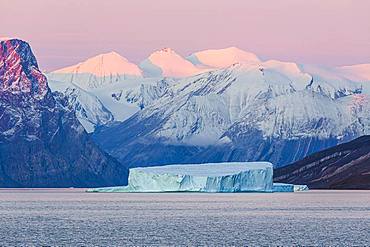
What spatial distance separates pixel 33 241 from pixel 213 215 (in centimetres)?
6196

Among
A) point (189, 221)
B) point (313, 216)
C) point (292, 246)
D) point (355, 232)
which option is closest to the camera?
point (292, 246)

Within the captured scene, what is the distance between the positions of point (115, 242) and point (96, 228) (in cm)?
2445

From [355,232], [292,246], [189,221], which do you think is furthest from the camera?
[189,221]

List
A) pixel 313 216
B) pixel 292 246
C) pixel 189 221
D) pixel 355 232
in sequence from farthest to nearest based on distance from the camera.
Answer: pixel 313 216
pixel 189 221
pixel 355 232
pixel 292 246

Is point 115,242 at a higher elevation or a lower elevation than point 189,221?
higher

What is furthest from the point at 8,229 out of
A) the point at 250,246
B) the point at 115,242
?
the point at 250,246

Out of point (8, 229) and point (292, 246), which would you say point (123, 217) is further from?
point (292, 246)

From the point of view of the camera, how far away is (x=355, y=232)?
500ft

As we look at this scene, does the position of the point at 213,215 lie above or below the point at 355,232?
below

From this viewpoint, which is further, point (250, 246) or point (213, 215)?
point (213, 215)

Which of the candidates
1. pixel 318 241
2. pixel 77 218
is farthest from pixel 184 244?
pixel 77 218

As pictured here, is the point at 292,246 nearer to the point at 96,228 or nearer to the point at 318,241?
the point at 318,241

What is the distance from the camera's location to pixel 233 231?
153375 mm

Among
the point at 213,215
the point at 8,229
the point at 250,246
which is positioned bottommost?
the point at 213,215
